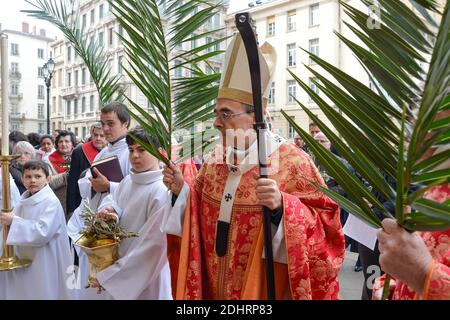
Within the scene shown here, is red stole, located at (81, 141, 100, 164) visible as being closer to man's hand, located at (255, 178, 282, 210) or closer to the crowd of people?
the crowd of people

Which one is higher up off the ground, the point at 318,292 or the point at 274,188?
the point at 274,188

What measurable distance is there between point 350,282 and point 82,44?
416 cm

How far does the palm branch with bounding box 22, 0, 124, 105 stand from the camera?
485cm

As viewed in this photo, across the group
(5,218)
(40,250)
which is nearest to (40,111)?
(40,250)

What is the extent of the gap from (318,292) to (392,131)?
1.19 metres

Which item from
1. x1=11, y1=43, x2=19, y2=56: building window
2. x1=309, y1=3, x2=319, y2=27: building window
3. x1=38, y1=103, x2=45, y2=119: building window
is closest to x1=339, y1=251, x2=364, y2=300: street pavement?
x1=309, y1=3, x2=319, y2=27: building window

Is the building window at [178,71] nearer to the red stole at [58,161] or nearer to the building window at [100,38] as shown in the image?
the building window at [100,38]

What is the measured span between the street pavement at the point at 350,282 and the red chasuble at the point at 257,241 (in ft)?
8.37

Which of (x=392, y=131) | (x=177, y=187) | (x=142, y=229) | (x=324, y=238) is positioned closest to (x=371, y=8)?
(x=392, y=131)

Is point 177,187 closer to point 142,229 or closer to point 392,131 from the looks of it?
point 142,229

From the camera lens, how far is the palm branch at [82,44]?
4.85 m

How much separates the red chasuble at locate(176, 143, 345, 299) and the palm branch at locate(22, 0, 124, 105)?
107 inches

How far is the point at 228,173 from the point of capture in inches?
98.4

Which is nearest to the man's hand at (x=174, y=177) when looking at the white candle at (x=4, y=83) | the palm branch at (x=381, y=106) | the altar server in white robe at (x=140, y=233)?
the altar server in white robe at (x=140, y=233)
